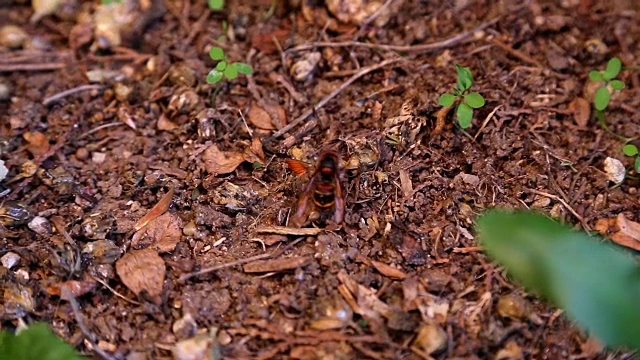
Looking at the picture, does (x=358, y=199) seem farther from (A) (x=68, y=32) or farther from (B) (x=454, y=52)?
(A) (x=68, y=32)

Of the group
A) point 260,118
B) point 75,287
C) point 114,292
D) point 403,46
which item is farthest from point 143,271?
point 403,46

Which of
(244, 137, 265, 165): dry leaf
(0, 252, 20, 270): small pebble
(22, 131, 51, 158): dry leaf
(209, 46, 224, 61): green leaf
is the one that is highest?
(209, 46, 224, 61): green leaf

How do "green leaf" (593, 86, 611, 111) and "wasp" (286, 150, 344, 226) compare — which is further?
"green leaf" (593, 86, 611, 111)

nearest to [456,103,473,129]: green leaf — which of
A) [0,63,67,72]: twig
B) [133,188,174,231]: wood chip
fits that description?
[133,188,174,231]: wood chip

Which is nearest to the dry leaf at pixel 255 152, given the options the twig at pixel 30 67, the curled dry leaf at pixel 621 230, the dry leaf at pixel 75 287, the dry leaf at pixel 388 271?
the dry leaf at pixel 388 271

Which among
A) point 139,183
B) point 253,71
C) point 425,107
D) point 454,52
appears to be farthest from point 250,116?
point 454,52

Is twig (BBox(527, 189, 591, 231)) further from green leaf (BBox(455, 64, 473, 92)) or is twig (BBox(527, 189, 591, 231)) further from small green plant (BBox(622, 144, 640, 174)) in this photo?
green leaf (BBox(455, 64, 473, 92))

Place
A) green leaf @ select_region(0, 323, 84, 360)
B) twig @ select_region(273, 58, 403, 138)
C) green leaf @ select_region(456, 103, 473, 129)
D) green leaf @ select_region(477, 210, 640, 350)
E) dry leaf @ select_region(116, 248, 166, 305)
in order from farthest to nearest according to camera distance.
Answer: twig @ select_region(273, 58, 403, 138), green leaf @ select_region(456, 103, 473, 129), dry leaf @ select_region(116, 248, 166, 305), green leaf @ select_region(0, 323, 84, 360), green leaf @ select_region(477, 210, 640, 350)
